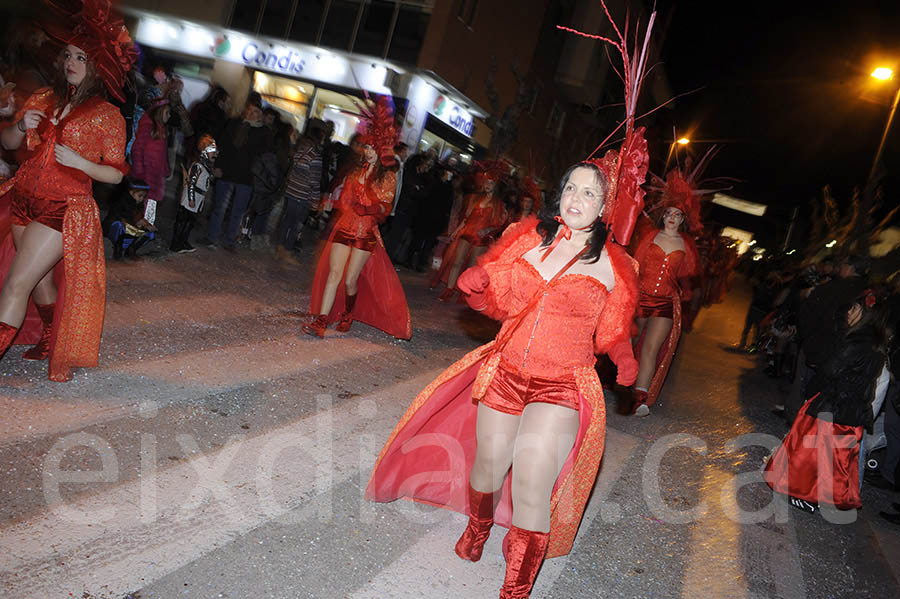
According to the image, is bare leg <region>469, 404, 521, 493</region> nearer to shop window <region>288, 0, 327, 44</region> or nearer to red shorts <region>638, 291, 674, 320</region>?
red shorts <region>638, 291, 674, 320</region>

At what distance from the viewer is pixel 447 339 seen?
820cm

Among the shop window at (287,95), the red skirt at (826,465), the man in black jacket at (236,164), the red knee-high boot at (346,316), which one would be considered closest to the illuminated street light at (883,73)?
the red skirt at (826,465)

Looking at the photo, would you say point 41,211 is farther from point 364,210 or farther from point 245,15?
point 245,15

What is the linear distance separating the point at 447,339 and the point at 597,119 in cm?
2905

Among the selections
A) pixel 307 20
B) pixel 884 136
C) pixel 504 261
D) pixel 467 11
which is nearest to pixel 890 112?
pixel 884 136

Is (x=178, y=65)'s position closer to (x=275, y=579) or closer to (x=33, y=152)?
(x=33, y=152)

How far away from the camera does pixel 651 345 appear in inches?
270

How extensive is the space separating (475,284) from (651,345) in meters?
4.25

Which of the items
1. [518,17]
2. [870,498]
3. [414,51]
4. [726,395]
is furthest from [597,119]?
[870,498]

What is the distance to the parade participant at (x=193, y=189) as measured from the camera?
8.58 meters

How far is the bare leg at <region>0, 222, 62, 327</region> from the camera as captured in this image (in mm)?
3859

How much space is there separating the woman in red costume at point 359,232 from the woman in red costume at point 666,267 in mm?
2585

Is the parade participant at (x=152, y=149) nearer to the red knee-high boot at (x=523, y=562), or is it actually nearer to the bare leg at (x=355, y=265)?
the bare leg at (x=355, y=265)

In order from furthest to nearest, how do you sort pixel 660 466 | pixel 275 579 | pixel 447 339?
pixel 447 339 < pixel 660 466 < pixel 275 579
